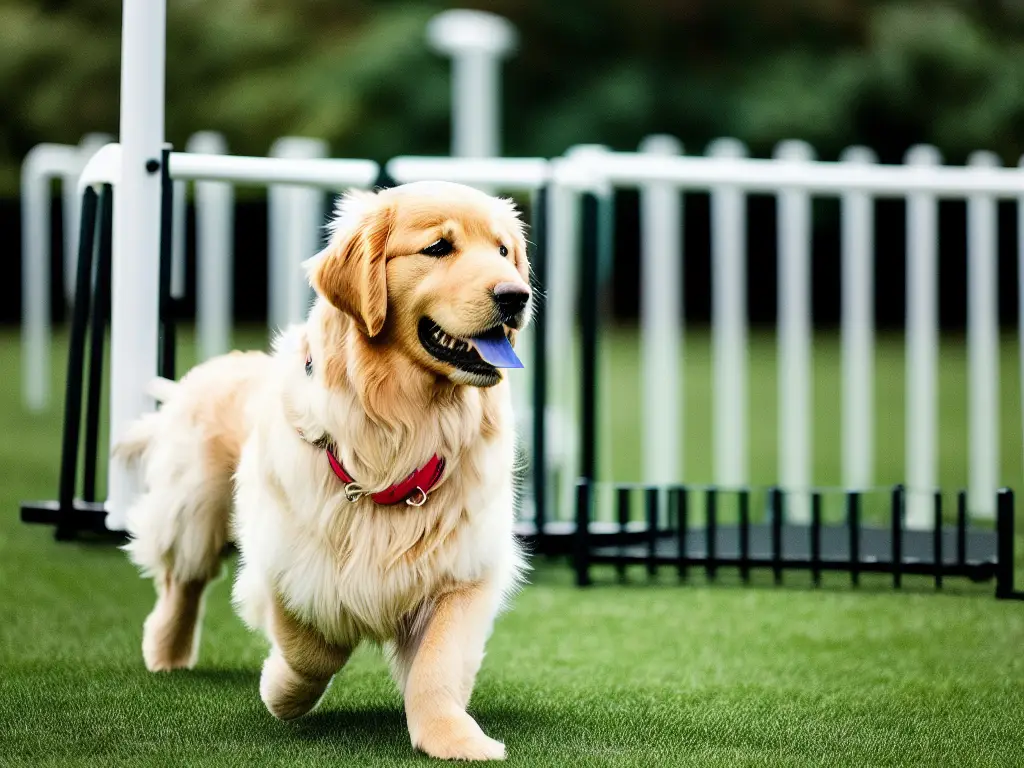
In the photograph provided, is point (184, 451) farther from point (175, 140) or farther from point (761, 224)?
point (175, 140)

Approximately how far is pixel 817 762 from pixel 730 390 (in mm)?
3056

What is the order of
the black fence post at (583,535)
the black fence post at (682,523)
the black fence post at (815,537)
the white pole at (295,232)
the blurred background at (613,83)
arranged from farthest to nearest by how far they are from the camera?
the blurred background at (613,83) → the white pole at (295,232) → the black fence post at (583,535) → the black fence post at (682,523) → the black fence post at (815,537)

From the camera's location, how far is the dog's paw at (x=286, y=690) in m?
3.22

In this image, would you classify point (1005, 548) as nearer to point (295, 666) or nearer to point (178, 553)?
point (295, 666)

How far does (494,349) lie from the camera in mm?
3018

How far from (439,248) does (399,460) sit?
1.54 ft

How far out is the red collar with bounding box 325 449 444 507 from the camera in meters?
3.15

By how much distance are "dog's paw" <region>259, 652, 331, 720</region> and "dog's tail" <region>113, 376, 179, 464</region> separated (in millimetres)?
918

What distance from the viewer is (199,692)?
3.55 metres

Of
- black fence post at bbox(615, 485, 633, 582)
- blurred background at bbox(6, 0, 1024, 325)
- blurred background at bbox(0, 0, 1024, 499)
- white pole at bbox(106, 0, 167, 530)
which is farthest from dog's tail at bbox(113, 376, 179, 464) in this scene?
blurred background at bbox(6, 0, 1024, 325)

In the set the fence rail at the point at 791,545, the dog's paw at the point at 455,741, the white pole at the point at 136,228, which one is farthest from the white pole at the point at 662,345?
the dog's paw at the point at 455,741

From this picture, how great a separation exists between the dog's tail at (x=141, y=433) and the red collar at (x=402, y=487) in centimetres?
95

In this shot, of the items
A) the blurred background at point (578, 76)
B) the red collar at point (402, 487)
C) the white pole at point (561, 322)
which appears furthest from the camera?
the blurred background at point (578, 76)

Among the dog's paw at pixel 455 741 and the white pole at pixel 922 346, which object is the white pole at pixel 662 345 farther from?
the dog's paw at pixel 455 741
